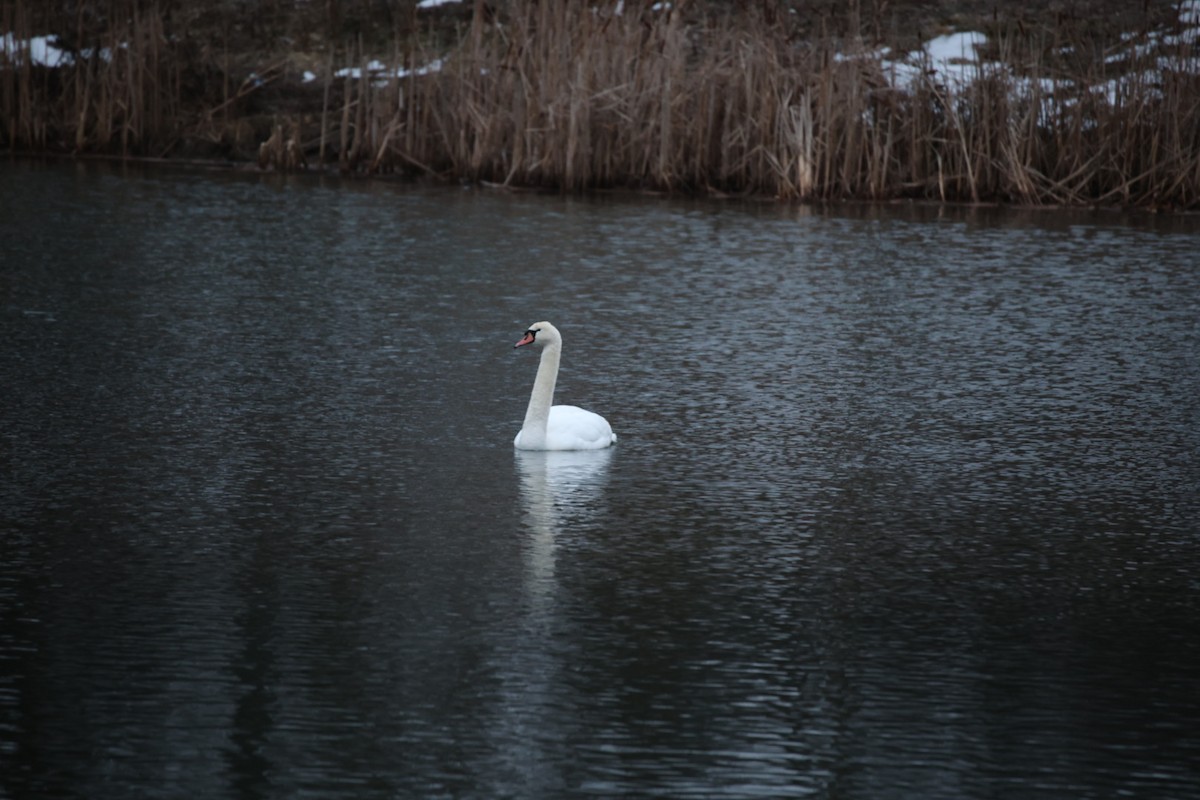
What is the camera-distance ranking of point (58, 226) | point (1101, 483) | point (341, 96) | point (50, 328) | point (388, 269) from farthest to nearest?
point (341, 96) → point (58, 226) → point (388, 269) → point (50, 328) → point (1101, 483)

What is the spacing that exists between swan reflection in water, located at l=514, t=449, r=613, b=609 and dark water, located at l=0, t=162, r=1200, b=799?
3 centimetres

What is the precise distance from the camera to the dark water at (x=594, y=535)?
480 centimetres

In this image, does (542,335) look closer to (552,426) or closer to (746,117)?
(552,426)

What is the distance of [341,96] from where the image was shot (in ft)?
82.8

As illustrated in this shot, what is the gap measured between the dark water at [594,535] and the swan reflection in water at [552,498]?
0.09 feet

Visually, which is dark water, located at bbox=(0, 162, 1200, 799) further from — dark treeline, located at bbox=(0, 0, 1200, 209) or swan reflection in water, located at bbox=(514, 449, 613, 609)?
dark treeline, located at bbox=(0, 0, 1200, 209)

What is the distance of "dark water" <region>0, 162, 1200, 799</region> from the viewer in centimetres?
480

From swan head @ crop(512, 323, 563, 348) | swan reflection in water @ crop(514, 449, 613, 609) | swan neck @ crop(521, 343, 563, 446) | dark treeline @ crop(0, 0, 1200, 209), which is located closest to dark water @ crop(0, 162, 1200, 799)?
swan reflection in water @ crop(514, 449, 613, 609)

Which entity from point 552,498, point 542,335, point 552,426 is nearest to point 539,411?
point 552,426

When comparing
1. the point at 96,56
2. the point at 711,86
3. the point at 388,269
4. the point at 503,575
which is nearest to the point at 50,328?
the point at 388,269

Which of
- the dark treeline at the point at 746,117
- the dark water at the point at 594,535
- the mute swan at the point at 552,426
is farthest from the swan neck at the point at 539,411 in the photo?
the dark treeline at the point at 746,117

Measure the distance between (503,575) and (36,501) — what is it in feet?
6.99

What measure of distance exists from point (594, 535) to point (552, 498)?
676mm

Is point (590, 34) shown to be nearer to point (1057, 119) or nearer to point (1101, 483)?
point (1057, 119)
